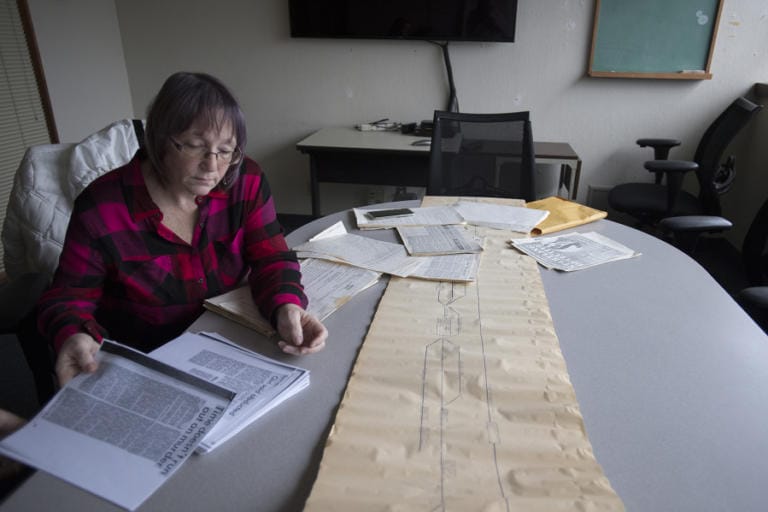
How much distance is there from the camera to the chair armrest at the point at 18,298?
1.15 metres

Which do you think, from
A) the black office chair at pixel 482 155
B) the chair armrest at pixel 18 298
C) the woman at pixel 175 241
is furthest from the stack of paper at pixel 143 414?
the black office chair at pixel 482 155

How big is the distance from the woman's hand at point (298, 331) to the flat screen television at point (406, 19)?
8.63 ft

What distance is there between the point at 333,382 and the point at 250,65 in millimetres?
3109

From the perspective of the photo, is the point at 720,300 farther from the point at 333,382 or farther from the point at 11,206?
the point at 11,206

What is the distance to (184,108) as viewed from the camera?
1.00 metres

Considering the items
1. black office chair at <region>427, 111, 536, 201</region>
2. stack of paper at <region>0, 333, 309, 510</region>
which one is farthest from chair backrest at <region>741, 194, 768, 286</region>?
stack of paper at <region>0, 333, 309, 510</region>

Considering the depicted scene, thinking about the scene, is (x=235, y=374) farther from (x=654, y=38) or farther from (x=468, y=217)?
(x=654, y=38)

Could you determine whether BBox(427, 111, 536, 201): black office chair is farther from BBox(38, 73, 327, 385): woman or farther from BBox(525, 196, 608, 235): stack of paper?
BBox(38, 73, 327, 385): woman

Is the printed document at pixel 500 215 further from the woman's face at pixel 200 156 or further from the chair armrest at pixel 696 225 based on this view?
the woman's face at pixel 200 156

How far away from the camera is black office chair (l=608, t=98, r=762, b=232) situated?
8.15ft

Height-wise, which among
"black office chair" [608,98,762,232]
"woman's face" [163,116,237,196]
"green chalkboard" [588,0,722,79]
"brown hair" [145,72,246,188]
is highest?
"green chalkboard" [588,0,722,79]

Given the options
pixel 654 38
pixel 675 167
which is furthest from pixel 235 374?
pixel 654 38

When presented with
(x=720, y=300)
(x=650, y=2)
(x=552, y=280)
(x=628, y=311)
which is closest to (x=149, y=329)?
(x=552, y=280)

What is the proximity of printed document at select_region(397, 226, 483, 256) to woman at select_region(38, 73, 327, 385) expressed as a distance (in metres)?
0.36
